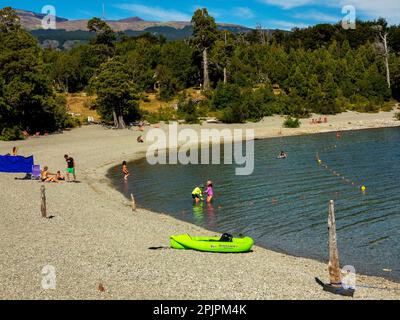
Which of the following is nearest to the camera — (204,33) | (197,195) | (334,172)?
(197,195)

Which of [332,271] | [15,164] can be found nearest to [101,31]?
[15,164]

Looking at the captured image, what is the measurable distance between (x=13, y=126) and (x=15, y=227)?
1781 inches

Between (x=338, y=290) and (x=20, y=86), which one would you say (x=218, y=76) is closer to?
(x=20, y=86)

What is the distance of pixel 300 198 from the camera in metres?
34.2

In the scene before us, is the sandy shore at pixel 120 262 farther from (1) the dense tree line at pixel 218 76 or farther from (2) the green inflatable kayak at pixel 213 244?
(1) the dense tree line at pixel 218 76

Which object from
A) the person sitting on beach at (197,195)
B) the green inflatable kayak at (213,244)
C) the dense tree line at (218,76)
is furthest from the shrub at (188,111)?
the green inflatable kayak at (213,244)

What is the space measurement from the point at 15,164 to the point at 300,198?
23837 mm

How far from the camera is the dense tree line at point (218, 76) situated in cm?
7619

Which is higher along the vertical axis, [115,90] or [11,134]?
[115,90]

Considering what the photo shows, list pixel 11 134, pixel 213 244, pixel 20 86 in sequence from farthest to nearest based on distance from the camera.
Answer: pixel 11 134 → pixel 20 86 → pixel 213 244

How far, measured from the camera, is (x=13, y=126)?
216 feet

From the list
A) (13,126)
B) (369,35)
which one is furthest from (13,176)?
(369,35)
